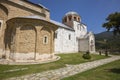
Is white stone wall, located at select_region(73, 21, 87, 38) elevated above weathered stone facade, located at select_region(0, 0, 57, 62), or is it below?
above

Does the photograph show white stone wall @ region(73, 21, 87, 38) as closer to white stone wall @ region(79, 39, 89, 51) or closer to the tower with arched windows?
the tower with arched windows

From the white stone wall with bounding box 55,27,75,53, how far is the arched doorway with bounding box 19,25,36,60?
12.5 meters

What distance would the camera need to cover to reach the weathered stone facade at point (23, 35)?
46.5ft

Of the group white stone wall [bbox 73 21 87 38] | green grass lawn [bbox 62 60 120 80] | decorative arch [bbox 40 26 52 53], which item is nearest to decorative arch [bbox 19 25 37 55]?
decorative arch [bbox 40 26 52 53]

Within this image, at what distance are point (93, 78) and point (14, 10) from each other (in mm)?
14767

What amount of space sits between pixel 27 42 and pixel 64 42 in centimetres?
1559

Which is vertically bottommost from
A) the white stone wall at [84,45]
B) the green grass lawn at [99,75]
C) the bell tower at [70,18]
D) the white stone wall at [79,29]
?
the green grass lawn at [99,75]

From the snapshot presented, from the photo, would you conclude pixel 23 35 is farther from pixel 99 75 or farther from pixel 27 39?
pixel 99 75

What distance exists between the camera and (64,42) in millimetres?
29125

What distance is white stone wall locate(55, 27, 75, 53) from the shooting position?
27.4 meters

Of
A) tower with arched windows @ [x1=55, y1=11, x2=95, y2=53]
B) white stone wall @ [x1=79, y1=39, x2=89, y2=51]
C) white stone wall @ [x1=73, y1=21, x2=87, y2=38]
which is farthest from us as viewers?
white stone wall @ [x1=73, y1=21, x2=87, y2=38]

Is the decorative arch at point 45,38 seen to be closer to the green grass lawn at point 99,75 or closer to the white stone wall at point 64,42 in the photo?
the green grass lawn at point 99,75

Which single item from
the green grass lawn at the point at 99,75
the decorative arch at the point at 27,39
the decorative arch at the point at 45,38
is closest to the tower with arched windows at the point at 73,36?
the decorative arch at the point at 45,38

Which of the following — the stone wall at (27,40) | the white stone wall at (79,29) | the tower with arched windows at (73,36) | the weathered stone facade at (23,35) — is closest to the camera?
the stone wall at (27,40)
